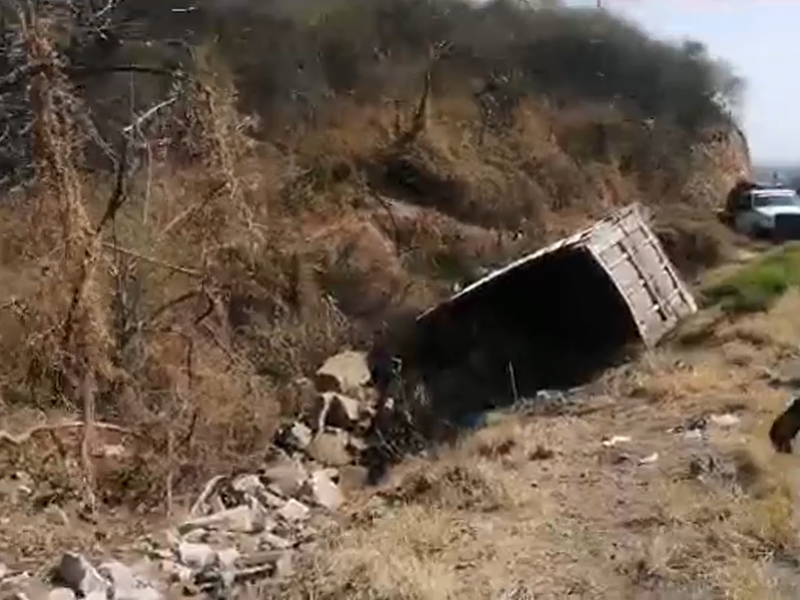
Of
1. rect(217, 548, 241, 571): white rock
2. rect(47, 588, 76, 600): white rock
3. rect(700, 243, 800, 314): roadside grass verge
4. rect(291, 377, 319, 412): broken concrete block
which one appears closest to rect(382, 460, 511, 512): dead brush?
rect(217, 548, 241, 571): white rock

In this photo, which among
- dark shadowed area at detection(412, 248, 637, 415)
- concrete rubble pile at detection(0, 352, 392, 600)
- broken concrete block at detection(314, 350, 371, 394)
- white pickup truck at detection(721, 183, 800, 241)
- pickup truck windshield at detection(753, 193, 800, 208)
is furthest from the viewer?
pickup truck windshield at detection(753, 193, 800, 208)

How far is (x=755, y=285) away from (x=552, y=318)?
3.25 metres

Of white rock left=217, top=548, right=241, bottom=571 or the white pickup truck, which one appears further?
the white pickup truck

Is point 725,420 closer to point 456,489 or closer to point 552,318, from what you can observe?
point 456,489

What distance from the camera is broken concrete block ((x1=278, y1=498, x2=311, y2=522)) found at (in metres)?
10.1

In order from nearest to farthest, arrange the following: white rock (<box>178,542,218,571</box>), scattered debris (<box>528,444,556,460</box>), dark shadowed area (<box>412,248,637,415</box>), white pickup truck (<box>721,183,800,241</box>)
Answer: white rock (<box>178,542,218,571</box>) → scattered debris (<box>528,444,556,460</box>) → dark shadowed area (<box>412,248,637,415</box>) → white pickup truck (<box>721,183,800,241</box>)

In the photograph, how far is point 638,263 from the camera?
54.2 feet

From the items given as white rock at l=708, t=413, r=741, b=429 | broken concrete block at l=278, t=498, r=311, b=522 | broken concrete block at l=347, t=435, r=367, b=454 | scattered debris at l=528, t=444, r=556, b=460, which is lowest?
broken concrete block at l=347, t=435, r=367, b=454

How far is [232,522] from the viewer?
9.75m

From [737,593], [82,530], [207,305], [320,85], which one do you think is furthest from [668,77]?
[737,593]

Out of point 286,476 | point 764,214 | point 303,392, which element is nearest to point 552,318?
point 303,392

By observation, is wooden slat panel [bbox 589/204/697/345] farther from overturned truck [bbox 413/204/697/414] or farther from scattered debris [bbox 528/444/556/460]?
Result: scattered debris [bbox 528/444/556/460]

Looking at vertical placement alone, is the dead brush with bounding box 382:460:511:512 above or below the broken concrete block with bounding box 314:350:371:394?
above

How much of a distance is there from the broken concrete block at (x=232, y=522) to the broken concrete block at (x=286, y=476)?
1.23 meters
